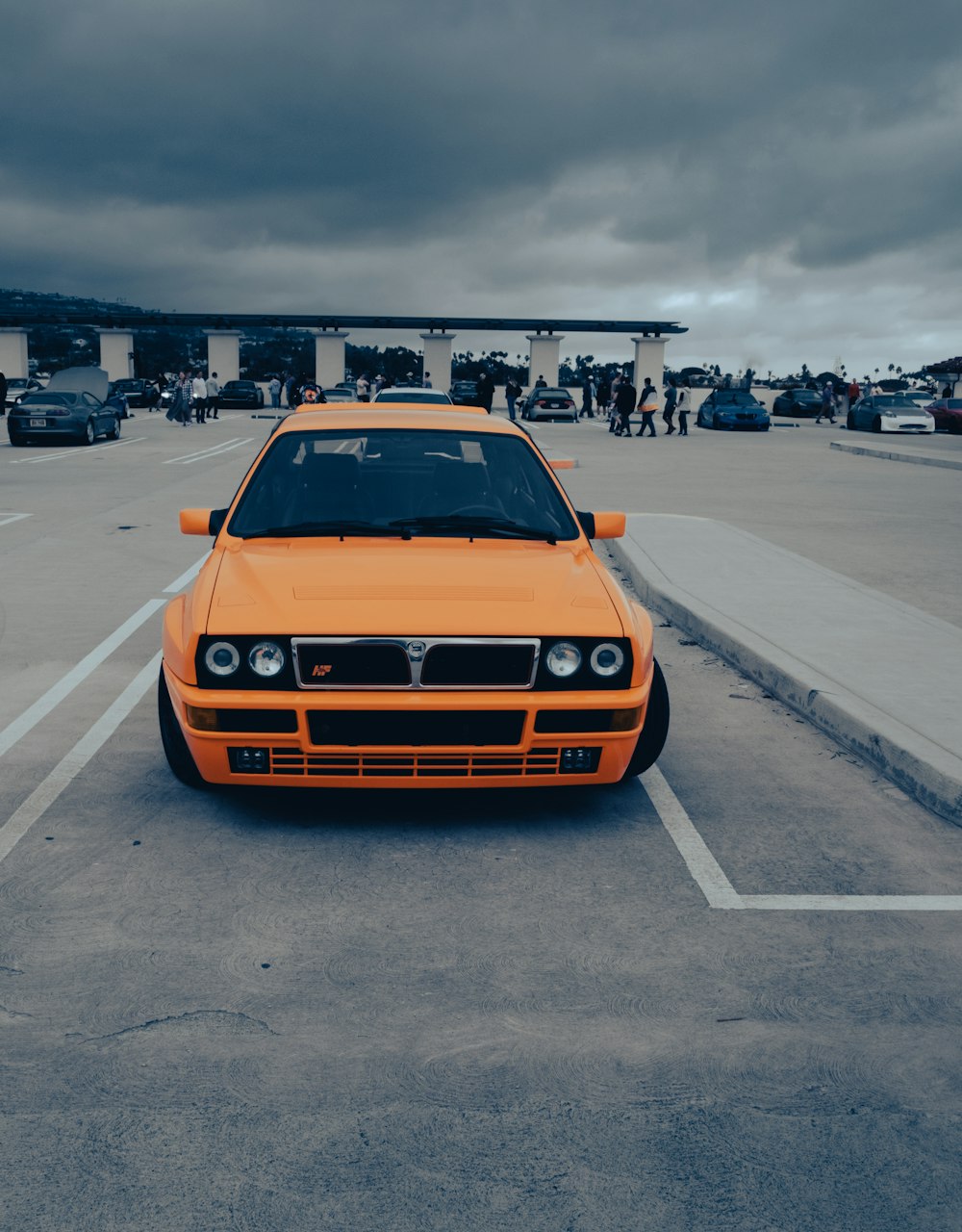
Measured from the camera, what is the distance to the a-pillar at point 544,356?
60969 mm

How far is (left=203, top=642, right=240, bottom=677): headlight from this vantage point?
14.8 ft

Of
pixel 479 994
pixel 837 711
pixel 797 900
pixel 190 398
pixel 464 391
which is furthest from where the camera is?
pixel 464 391

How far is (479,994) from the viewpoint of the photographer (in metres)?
3.45

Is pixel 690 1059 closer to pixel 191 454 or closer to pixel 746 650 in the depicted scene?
pixel 746 650

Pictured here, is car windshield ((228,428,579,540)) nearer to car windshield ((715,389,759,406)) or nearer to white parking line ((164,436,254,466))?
white parking line ((164,436,254,466))

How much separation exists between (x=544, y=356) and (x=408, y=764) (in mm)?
58448

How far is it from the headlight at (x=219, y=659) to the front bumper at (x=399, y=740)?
79mm

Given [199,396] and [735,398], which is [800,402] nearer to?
[735,398]

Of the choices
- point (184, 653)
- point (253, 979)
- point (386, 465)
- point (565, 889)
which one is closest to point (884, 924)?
point (565, 889)

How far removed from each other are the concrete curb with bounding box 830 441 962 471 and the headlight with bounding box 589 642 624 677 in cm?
2288

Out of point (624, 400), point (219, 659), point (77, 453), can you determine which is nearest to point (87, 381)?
point (77, 453)

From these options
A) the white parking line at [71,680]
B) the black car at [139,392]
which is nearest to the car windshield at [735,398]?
the black car at [139,392]

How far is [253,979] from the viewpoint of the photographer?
3.51 meters

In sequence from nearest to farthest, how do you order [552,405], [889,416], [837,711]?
1. [837,711]
2. [889,416]
3. [552,405]
